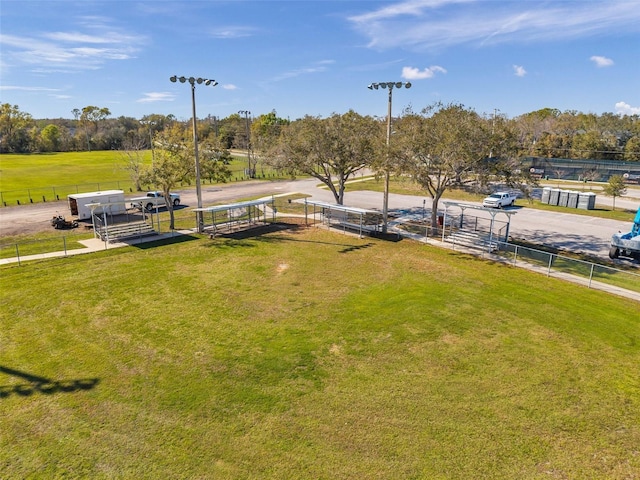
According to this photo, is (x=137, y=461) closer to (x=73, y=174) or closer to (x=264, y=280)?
(x=264, y=280)

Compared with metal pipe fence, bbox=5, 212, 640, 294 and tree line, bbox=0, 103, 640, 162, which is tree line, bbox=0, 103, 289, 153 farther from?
metal pipe fence, bbox=5, 212, 640, 294

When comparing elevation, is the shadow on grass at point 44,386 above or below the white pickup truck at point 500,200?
below

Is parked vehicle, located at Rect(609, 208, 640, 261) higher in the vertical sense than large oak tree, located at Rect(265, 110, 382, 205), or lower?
lower

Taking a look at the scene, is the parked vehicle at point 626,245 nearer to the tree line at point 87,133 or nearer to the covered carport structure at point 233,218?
the covered carport structure at point 233,218

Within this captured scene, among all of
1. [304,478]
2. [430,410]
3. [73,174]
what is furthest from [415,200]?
[73,174]

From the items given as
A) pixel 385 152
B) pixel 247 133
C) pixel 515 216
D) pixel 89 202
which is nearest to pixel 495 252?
pixel 385 152

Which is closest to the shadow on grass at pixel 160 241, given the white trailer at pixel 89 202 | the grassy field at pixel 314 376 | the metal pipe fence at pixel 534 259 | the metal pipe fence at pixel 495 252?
the metal pipe fence at pixel 495 252

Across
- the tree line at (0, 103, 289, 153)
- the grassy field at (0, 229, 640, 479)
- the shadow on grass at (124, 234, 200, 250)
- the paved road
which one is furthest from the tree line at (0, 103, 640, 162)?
the grassy field at (0, 229, 640, 479)
